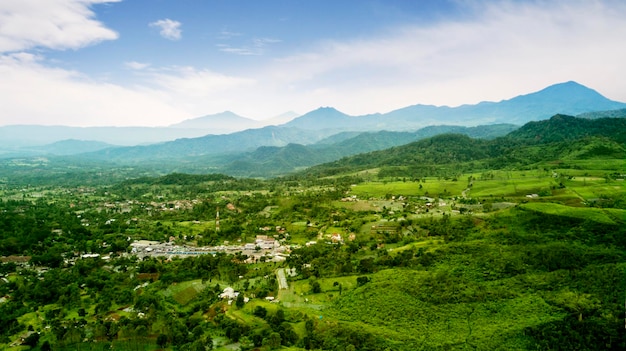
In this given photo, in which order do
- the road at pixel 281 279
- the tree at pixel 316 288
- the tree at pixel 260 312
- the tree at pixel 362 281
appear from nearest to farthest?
the tree at pixel 260 312 → the tree at pixel 362 281 → the tree at pixel 316 288 → the road at pixel 281 279

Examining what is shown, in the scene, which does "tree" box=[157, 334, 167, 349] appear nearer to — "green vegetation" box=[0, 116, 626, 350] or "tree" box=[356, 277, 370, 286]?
"green vegetation" box=[0, 116, 626, 350]

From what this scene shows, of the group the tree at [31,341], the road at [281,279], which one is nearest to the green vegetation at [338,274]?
the tree at [31,341]

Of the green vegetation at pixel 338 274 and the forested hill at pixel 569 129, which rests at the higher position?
the forested hill at pixel 569 129

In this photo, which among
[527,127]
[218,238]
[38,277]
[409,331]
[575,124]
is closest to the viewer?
[409,331]

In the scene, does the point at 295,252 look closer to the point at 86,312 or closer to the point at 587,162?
the point at 86,312

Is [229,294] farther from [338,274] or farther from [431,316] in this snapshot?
[431,316]

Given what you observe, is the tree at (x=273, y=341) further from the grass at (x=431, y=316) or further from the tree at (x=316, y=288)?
the tree at (x=316, y=288)

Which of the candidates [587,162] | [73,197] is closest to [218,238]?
[73,197]
